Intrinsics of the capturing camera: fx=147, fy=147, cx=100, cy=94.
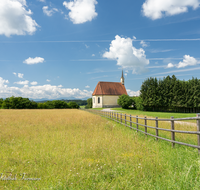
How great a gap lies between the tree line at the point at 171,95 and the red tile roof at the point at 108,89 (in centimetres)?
1651

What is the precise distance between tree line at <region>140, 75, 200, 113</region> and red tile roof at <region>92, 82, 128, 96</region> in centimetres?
1651

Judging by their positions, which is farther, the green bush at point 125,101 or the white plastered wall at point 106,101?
the white plastered wall at point 106,101

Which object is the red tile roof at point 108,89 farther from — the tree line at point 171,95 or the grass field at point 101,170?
the grass field at point 101,170

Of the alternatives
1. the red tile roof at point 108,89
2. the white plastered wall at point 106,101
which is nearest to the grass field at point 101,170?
the white plastered wall at point 106,101

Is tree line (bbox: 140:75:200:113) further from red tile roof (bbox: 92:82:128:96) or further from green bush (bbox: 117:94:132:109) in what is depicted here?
red tile roof (bbox: 92:82:128:96)

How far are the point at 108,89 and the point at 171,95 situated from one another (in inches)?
1069

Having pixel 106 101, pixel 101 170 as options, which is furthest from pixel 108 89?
pixel 101 170

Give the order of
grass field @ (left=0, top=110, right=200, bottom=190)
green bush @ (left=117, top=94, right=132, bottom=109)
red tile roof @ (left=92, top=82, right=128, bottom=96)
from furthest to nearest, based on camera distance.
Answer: red tile roof @ (left=92, top=82, right=128, bottom=96) → green bush @ (left=117, top=94, right=132, bottom=109) → grass field @ (left=0, top=110, right=200, bottom=190)

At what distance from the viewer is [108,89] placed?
218 ft

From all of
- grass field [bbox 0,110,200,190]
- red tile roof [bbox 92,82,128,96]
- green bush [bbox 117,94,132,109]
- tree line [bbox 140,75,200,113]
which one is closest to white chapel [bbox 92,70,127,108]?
red tile roof [bbox 92,82,128,96]

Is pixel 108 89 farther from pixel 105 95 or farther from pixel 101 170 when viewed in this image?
pixel 101 170

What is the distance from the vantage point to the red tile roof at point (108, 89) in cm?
6512

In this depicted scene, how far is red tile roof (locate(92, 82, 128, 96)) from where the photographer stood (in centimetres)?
6512

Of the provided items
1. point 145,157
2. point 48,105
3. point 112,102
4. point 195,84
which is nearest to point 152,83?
point 195,84
